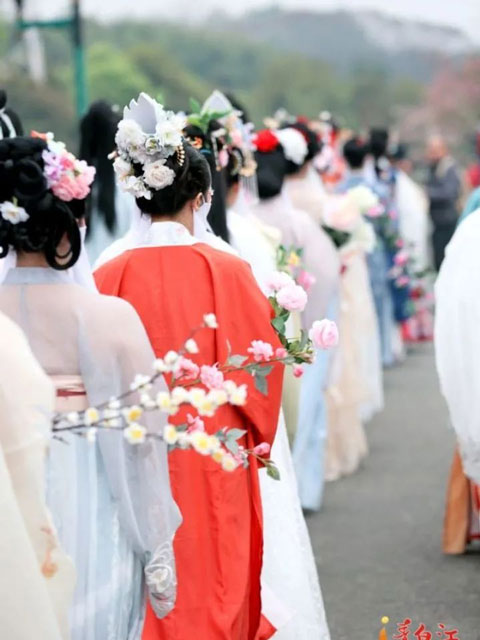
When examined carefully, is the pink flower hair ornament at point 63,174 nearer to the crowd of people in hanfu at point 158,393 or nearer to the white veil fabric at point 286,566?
the crowd of people in hanfu at point 158,393

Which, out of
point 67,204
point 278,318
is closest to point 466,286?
point 278,318

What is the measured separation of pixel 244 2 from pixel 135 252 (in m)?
53.8

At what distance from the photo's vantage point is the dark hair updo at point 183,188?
463 cm

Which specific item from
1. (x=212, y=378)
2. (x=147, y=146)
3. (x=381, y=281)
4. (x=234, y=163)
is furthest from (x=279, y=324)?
(x=381, y=281)

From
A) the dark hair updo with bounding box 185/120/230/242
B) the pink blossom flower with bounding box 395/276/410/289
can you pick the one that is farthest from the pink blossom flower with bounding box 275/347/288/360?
the pink blossom flower with bounding box 395/276/410/289

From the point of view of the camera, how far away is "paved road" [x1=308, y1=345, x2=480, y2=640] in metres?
6.10

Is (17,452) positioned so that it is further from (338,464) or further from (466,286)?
(338,464)

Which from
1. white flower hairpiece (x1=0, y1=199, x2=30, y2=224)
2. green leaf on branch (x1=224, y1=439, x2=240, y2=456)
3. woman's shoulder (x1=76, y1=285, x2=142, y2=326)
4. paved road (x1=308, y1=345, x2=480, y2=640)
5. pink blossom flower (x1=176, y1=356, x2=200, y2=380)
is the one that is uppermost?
white flower hairpiece (x1=0, y1=199, x2=30, y2=224)

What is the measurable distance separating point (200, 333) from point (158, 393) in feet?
3.86

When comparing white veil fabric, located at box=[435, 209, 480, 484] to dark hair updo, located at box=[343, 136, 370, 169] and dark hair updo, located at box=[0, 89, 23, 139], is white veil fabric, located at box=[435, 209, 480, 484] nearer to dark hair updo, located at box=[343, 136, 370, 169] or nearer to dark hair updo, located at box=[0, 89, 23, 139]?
dark hair updo, located at box=[0, 89, 23, 139]

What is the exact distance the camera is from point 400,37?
5797 centimetres

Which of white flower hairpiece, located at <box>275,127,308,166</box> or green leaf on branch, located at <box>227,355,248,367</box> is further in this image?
white flower hairpiece, located at <box>275,127,308,166</box>

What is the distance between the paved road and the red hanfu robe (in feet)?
4.24

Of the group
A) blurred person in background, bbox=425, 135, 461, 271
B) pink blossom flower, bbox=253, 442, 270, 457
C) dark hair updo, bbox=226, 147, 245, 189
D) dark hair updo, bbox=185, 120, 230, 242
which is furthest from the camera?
blurred person in background, bbox=425, 135, 461, 271
